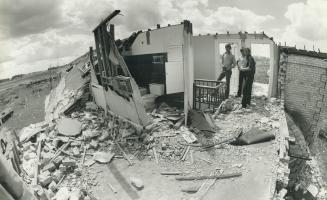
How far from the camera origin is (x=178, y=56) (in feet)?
36.1

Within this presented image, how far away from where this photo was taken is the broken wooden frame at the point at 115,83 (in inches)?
340

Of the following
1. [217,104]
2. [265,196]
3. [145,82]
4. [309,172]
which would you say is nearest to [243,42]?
[217,104]

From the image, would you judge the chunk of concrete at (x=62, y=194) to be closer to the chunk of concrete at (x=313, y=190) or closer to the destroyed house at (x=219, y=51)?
the chunk of concrete at (x=313, y=190)

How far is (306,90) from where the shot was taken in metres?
11.9

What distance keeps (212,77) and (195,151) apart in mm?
7141

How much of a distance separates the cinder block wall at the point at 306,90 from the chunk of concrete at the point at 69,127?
363 inches

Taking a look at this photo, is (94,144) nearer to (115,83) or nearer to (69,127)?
(69,127)

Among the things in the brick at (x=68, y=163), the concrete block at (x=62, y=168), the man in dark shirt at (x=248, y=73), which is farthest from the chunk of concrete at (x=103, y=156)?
the man in dark shirt at (x=248, y=73)

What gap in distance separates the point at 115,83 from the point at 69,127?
2299 mm

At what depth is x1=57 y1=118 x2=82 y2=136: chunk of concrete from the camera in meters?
9.35

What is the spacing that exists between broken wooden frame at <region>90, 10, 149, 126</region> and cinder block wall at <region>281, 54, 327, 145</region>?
7344mm

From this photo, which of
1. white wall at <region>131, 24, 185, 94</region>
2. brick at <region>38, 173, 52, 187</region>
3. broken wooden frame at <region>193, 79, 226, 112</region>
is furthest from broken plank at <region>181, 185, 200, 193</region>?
white wall at <region>131, 24, 185, 94</region>

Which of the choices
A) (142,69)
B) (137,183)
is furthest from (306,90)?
(137,183)

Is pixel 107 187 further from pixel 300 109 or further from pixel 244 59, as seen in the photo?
pixel 300 109
